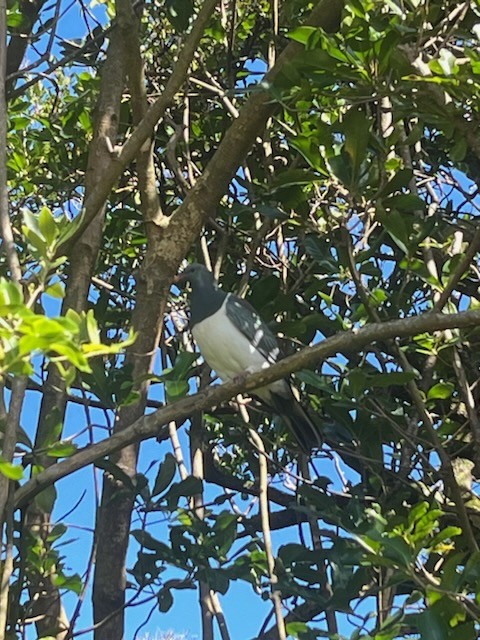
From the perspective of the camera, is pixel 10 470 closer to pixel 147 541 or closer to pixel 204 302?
pixel 147 541

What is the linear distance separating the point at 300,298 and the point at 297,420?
1.62 ft

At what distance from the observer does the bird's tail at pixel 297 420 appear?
310cm

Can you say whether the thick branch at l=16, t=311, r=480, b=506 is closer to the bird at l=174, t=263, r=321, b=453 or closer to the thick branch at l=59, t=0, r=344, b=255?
the thick branch at l=59, t=0, r=344, b=255

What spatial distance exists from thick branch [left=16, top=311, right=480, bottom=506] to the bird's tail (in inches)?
31.9

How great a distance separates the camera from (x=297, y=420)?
3211 mm

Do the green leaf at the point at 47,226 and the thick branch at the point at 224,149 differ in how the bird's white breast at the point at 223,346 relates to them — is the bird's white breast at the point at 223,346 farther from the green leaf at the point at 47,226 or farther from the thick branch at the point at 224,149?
the green leaf at the point at 47,226

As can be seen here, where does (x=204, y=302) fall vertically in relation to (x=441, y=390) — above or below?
above

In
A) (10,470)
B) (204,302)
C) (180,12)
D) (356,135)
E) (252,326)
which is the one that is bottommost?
(10,470)

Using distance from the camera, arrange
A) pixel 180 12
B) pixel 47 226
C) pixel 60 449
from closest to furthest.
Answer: pixel 47 226
pixel 60 449
pixel 180 12

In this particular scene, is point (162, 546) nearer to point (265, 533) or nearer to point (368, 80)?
point (265, 533)

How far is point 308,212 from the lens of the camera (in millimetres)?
2891

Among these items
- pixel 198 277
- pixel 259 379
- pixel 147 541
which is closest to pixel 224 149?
pixel 198 277

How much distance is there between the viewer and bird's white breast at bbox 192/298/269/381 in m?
3.42

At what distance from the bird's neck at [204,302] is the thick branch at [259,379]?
1.10 meters
